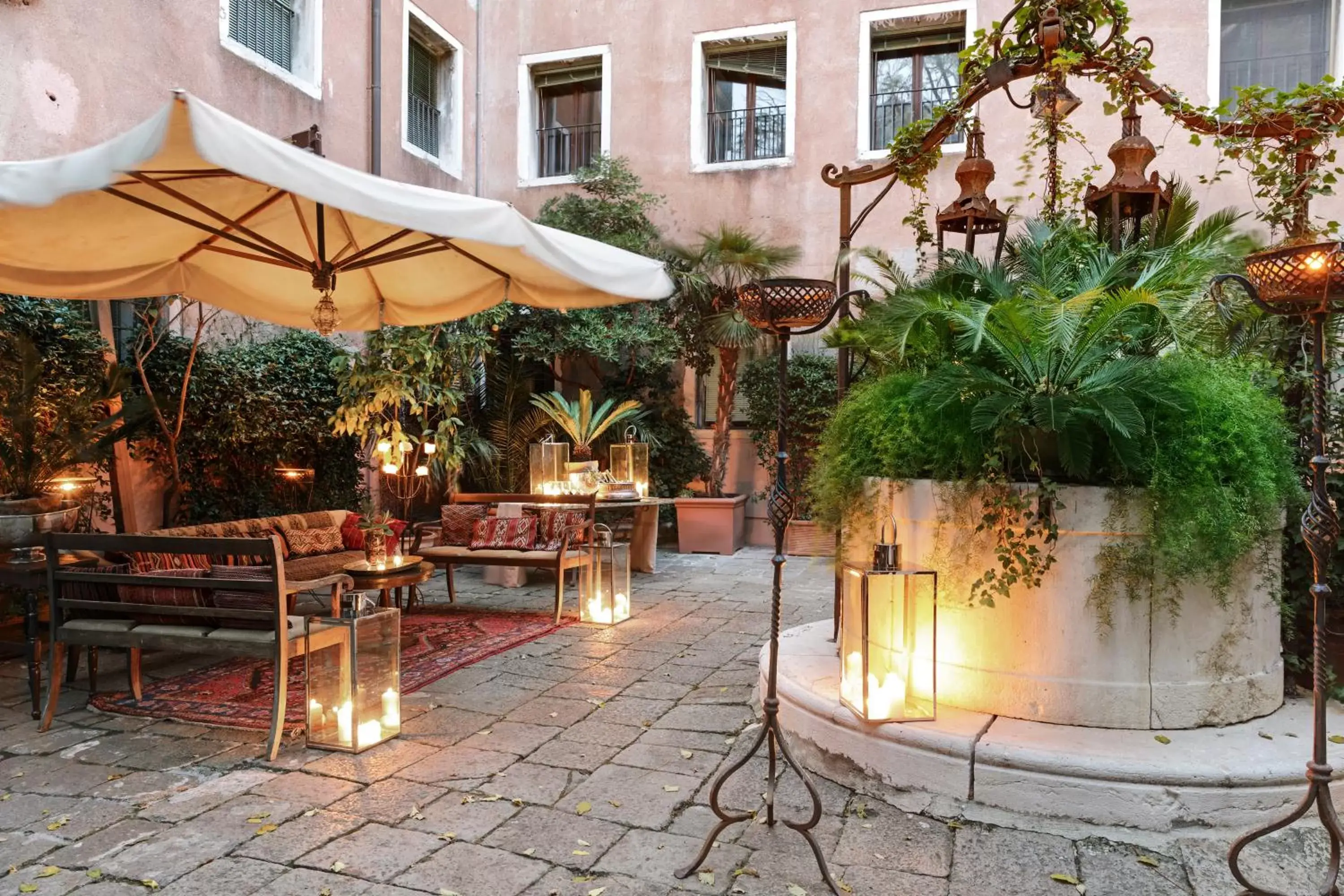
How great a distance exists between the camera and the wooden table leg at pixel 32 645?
410 cm

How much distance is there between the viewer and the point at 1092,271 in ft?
12.8

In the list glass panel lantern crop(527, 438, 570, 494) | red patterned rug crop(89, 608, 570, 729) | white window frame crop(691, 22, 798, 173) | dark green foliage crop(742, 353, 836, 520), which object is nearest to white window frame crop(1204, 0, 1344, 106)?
white window frame crop(691, 22, 798, 173)

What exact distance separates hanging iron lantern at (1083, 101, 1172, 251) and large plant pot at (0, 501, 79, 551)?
18.3 feet

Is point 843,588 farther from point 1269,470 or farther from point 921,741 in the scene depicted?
point 1269,470

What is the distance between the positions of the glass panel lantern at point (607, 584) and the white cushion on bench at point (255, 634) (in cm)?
248

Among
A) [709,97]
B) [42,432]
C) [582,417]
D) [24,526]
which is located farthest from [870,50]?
[24,526]

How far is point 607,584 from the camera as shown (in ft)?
20.2

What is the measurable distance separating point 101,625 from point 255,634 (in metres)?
0.83

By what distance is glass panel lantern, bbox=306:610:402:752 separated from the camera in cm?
360

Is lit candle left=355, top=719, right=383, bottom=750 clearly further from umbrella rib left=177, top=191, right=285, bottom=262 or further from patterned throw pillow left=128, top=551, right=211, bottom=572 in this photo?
umbrella rib left=177, top=191, right=285, bottom=262

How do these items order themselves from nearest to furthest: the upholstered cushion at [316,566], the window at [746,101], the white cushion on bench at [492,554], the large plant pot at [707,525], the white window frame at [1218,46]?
the upholstered cushion at [316,566] → the white cushion on bench at [492,554] → the white window frame at [1218,46] → the large plant pot at [707,525] → the window at [746,101]

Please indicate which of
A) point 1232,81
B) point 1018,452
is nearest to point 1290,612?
point 1018,452

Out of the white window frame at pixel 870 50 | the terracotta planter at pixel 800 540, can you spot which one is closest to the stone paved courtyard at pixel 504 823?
the terracotta planter at pixel 800 540

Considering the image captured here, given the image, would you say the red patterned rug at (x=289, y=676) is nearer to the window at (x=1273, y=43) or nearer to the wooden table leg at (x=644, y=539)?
the wooden table leg at (x=644, y=539)
